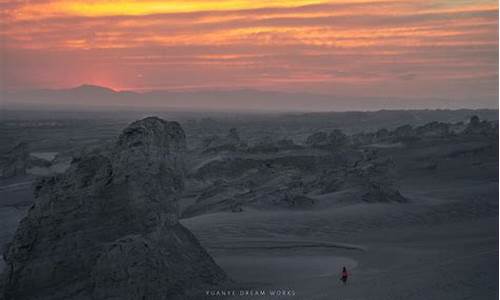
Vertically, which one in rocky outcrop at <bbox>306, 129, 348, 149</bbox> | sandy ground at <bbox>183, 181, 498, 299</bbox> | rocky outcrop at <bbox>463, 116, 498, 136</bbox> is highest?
rocky outcrop at <bbox>463, 116, 498, 136</bbox>

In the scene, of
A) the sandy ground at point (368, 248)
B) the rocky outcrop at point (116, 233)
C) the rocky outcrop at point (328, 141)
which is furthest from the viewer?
the rocky outcrop at point (328, 141)

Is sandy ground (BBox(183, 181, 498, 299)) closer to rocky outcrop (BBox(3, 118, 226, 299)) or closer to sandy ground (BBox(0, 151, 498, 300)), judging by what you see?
sandy ground (BBox(0, 151, 498, 300))

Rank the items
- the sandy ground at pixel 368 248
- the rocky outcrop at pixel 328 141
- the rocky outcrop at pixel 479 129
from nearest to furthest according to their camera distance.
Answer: the sandy ground at pixel 368 248 → the rocky outcrop at pixel 328 141 → the rocky outcrop at pixel 479 129

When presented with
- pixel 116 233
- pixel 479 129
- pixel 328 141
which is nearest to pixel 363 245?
pixel 116 233

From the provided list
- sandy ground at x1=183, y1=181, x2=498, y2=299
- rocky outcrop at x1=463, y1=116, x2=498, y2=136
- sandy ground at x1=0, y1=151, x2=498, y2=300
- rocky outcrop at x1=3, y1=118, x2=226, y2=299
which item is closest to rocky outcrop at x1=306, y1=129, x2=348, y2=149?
rocky outcrop at x1=463, y1=116, x2=498, y2=136

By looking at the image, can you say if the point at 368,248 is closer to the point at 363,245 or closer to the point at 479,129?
the point at 363,245

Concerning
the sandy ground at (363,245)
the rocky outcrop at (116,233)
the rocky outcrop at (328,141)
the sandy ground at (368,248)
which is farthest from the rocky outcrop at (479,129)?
the rocky outcrop at (116,233)

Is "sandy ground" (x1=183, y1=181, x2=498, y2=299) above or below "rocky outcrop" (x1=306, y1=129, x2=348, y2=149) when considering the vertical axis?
below

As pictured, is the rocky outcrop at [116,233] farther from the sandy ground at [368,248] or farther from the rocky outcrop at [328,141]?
the rocky outcrop at [328,141]
